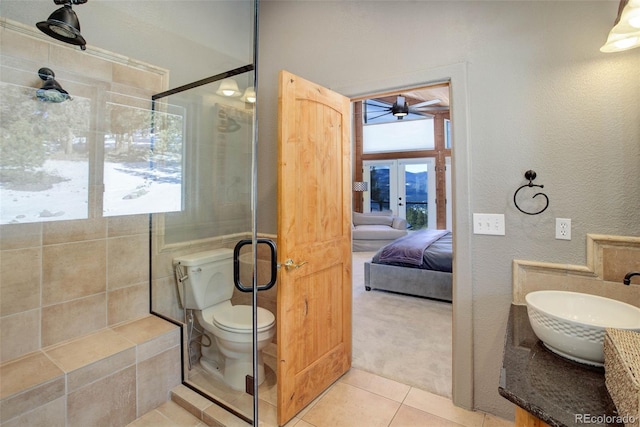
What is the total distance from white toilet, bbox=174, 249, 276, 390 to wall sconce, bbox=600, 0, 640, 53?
2312 millimetres

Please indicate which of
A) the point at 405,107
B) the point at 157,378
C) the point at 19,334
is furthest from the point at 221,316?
the point at 405,107

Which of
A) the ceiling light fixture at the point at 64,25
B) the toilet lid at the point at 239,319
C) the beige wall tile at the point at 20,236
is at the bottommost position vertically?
the toilet lid at the point at 239,319

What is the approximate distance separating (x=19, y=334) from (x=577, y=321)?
255 cm

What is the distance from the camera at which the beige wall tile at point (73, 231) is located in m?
1.71

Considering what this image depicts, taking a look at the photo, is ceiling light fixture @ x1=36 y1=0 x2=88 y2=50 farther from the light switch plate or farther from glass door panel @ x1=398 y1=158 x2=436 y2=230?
glass door panel @ x1=398 y1=158 x2=436 y2=230

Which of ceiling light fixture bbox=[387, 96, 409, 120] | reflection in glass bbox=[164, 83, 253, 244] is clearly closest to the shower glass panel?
reflection in glass bbox=[164, 83, 253, 244]

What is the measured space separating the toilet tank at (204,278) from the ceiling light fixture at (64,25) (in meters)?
1.43

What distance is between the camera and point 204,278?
2.17 m

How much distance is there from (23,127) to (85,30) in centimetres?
72

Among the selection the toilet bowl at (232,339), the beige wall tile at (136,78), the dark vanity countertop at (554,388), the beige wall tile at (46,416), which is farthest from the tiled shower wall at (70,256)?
the dark vanity countertop at (554,388)

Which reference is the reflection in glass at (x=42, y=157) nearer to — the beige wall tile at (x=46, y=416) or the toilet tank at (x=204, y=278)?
the toilet tank at (x=204, y=278)

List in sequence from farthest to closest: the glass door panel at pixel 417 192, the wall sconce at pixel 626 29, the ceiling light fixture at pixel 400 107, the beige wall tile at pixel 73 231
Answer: the glass door panel at pixel 417 192 → the ceiling light fixture at pixel 400 107 → the beige wall tile at pixel 73 231 → the wall sconce at pixel 626 29

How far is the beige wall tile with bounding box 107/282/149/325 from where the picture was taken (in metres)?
1.97

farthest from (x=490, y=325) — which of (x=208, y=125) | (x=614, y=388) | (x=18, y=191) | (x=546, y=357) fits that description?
(x=18, y=191)
